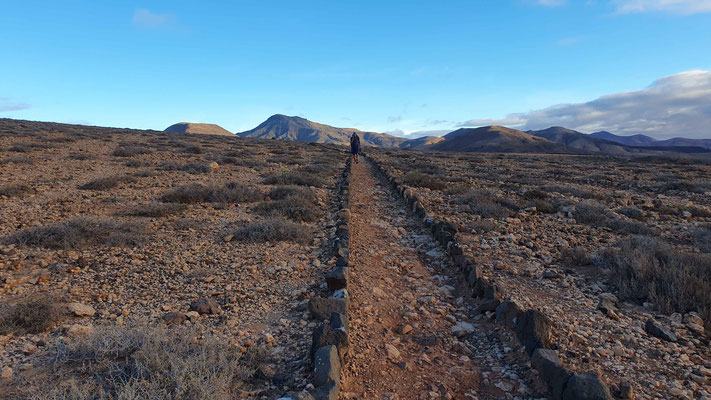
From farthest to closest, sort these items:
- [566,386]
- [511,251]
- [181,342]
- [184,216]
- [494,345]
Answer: [184,216], [511,251], [494,345], [181,342], [566,386]

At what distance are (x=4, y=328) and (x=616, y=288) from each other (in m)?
7.46

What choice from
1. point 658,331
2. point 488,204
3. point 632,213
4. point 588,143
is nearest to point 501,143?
point 588,143

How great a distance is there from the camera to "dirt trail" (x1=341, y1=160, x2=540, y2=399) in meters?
3.36

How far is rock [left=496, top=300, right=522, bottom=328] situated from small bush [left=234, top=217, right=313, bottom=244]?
4.06 meters

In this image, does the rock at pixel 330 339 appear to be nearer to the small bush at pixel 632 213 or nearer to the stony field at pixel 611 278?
the stony field at pixel 611 278

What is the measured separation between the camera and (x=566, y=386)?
2945 millimetres

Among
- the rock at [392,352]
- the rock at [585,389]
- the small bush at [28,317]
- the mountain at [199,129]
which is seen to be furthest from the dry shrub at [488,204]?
the mountain at [199,129]

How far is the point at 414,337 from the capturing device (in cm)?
425

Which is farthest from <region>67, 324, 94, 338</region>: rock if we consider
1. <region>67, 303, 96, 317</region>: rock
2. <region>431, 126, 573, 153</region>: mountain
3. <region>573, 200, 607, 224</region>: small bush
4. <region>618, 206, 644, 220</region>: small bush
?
<region>431, 126, 573, 153</region>: mountain

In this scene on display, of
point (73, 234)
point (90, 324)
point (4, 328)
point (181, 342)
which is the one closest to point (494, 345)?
point (181, 342)

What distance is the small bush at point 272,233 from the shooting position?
7.37m

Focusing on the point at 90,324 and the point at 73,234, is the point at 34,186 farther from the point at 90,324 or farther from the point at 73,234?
the point at 90,324

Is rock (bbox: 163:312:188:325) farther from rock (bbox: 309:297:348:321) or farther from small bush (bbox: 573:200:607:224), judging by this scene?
small bush (bbox: 573:200:607:224)

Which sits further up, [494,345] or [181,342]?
[181,342]
